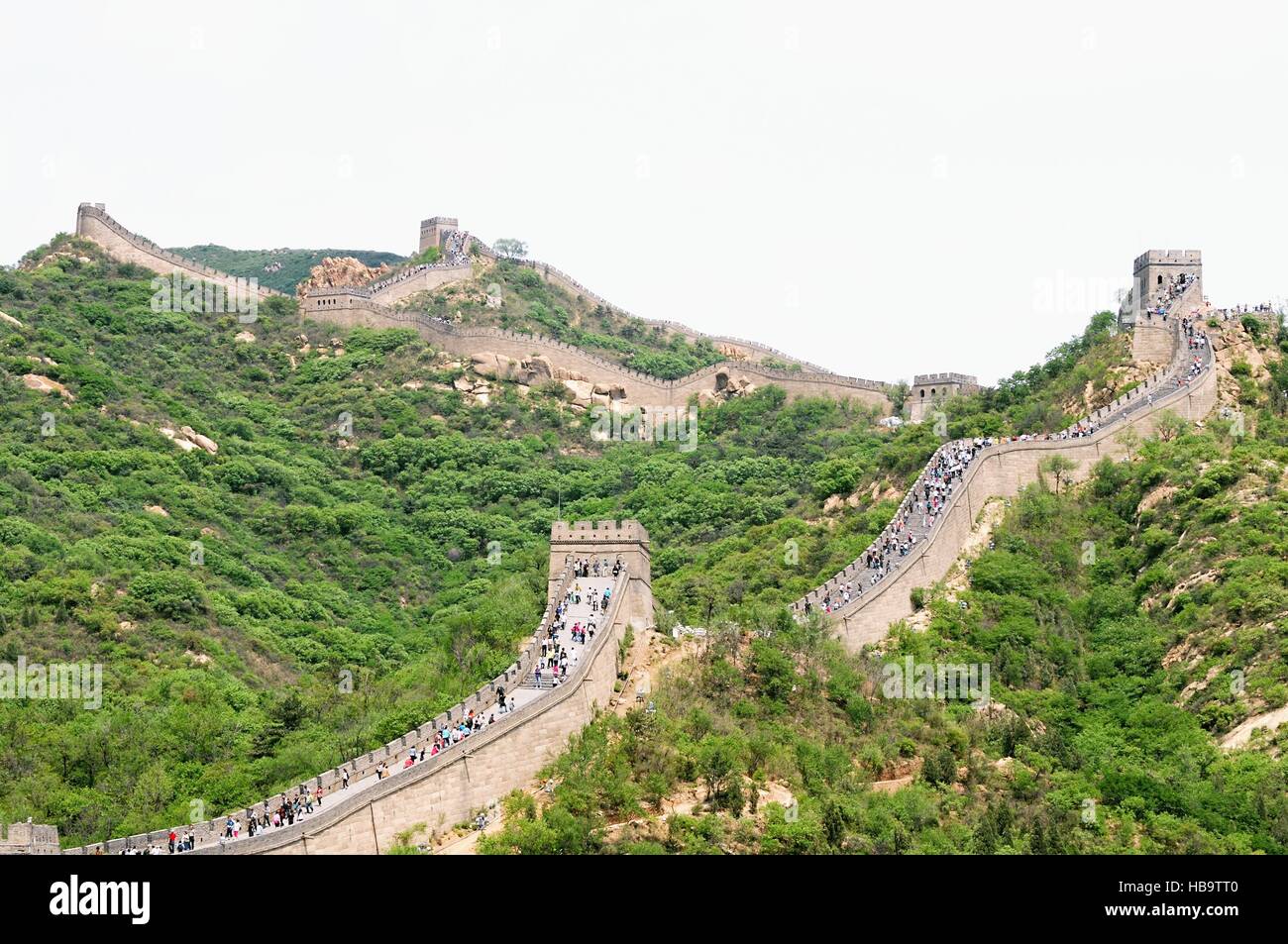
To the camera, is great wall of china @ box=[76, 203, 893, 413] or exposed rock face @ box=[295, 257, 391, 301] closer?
great wall of china @ box=[76, 203, 893, 413]

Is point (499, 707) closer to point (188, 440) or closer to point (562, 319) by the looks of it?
point (188, 440)

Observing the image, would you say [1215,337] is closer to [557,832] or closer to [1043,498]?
[1043,498]

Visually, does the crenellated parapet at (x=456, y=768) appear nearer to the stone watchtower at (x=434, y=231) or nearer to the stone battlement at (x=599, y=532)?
the stone battlement at (x=599, y=532)

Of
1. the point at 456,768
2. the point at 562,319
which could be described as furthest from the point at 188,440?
the point at 456,768

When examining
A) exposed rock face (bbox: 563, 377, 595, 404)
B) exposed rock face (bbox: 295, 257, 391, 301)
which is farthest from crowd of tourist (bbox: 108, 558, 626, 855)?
exposed rock face (bbox: 295, 257, 391, 301)

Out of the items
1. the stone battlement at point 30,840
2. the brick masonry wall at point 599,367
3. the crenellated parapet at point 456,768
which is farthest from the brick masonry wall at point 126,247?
the stone battlement at point 30,840

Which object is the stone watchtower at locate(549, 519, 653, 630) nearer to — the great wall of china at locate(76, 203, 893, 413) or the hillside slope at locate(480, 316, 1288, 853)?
the hillside slope at locate(480, 316, 1288, 853)
